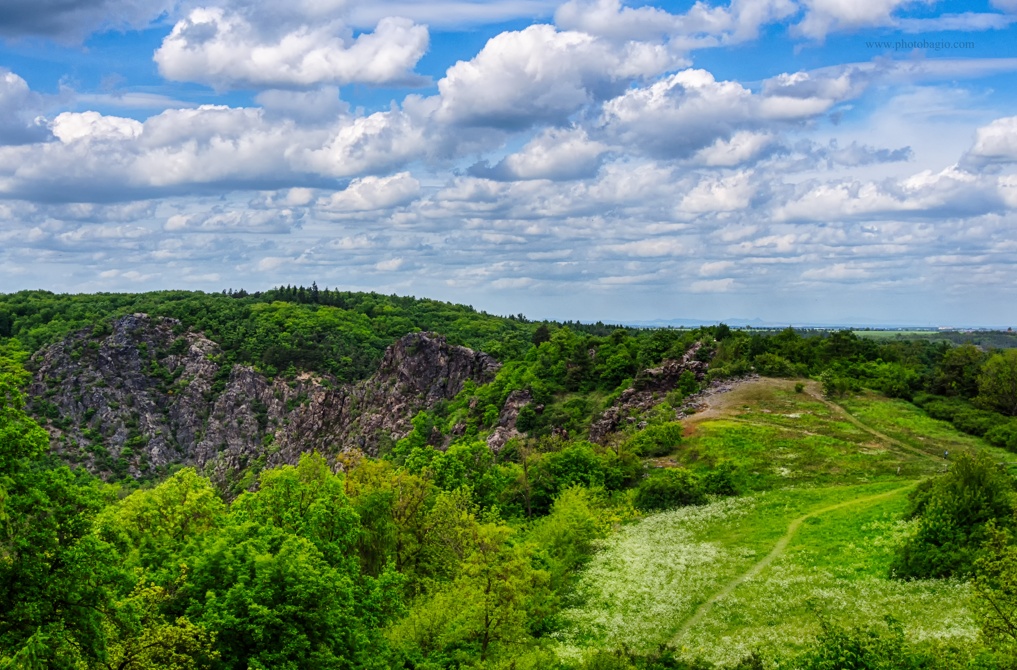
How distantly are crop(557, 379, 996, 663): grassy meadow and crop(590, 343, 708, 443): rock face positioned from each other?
18.0 metres

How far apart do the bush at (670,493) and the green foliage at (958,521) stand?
2831 cm

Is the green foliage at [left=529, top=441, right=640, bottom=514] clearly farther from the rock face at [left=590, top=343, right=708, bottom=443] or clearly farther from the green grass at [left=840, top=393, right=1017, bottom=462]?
the green grass at [left=840, top=393, right=1017, bottom=462]

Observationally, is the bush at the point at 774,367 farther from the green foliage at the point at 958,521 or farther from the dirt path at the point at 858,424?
the green foliage at the point at 958,521

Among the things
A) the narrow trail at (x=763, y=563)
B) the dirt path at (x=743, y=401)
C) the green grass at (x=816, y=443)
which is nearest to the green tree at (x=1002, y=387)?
the green grass at (x=816, y=443)

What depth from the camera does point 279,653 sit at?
31938mm

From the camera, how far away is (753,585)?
→ 50781mm

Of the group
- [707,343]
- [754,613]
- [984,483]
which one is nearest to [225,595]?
[754,613]

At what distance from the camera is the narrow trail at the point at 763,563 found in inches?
1812

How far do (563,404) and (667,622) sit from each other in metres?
95.0

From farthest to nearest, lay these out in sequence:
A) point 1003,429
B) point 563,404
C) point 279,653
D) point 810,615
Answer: point 563,404, point 1003,429, point 810,615, point 279,653

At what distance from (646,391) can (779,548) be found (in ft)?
221

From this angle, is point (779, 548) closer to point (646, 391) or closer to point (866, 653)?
point (866, 653)

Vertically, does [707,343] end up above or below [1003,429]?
above

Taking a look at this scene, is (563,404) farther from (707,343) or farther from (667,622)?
(667,622)
